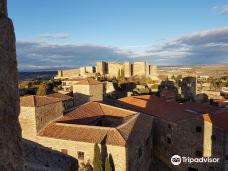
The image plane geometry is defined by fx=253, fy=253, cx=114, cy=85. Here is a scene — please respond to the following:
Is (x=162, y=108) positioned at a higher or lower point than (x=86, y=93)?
lower

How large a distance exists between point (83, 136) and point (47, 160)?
276 cm

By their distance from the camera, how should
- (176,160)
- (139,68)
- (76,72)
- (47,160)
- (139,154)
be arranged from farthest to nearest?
1. (76,72)
2. (139,68)
3. (176,160)
4. (139,154)
5. (47,160)

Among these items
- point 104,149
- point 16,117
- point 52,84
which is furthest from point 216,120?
point 52,84

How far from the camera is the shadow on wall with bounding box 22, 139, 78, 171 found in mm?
14469

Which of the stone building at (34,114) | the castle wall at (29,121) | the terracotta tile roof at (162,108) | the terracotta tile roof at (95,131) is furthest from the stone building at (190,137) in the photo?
the castle wall at (29,121)

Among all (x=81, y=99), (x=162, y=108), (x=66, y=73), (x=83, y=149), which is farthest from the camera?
(x=66, y=73)

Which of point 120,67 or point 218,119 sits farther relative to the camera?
point 120,67

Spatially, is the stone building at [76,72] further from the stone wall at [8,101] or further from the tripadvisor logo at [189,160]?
the stone wall at [8,101]

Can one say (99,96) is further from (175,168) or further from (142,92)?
(142,92)

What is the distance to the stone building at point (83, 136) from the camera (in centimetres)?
1563

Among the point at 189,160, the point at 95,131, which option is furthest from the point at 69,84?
the point at 95,131

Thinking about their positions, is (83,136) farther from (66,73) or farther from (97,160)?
(66,73)

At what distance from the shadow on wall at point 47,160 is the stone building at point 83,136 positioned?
140cm

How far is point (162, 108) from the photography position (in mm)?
26906
